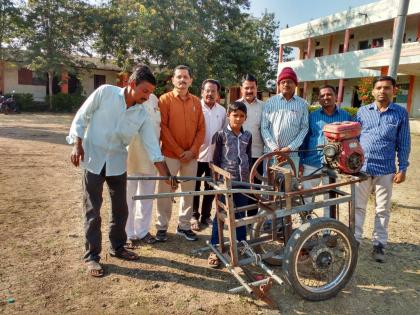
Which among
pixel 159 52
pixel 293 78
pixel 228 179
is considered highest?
pixel 159 52

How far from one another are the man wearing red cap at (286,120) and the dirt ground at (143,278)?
144 centimetres

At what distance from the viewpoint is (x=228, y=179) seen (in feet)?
9.49

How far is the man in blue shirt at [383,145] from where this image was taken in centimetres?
378

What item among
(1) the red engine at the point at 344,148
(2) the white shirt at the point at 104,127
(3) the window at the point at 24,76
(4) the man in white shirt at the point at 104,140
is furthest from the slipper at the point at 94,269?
(3) the window at the point at 24,76

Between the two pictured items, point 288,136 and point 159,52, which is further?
point 159,52

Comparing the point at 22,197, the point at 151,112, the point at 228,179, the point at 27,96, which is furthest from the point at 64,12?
the point at 228,179

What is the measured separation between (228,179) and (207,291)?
1043 mm

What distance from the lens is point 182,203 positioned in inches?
168

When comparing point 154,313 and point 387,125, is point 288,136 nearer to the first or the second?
point 387,125

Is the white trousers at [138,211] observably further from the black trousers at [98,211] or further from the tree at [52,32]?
the tree at [52,32]

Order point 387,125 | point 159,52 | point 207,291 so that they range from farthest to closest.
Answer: point 159,52 < point 387,125 < point 207,291

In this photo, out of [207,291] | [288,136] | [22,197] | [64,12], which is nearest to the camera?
[207,291]

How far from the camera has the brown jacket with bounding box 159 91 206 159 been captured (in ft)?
13.0

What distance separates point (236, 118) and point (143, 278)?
1.76 meters
